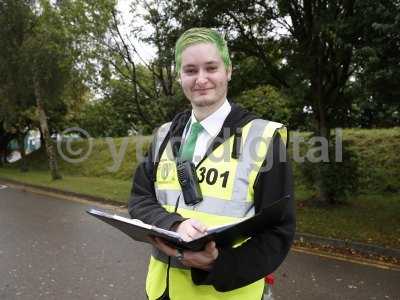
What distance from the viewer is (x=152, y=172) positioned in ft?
6.59

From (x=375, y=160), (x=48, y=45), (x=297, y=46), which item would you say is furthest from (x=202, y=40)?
(x=48, y=45)

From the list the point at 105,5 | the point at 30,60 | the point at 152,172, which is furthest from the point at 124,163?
the point at 152,172

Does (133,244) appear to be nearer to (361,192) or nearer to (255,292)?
(255,292)

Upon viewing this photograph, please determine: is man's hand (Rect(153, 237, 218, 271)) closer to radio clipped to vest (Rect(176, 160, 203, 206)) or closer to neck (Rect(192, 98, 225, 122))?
radio clipped to vest (Rect(176, 160, 203, 206))

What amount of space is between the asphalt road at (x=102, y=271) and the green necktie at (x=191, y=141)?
12.6 feet

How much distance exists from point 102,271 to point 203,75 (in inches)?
197

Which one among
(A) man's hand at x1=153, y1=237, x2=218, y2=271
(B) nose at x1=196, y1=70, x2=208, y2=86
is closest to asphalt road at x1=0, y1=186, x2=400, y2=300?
(A) man's hand at x1=153, y1=237, x2=218, y2=271

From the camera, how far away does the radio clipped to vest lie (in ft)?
5.70

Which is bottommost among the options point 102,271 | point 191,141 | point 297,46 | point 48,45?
point 102,271

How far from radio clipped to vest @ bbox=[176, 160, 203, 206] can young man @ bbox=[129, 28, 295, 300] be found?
2 centimetres

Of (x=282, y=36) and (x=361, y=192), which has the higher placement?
(x=282, y=36)

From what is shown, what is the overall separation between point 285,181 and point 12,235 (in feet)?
26.1

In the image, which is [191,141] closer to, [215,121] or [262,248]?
[215,121]

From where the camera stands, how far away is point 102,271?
242 inches
